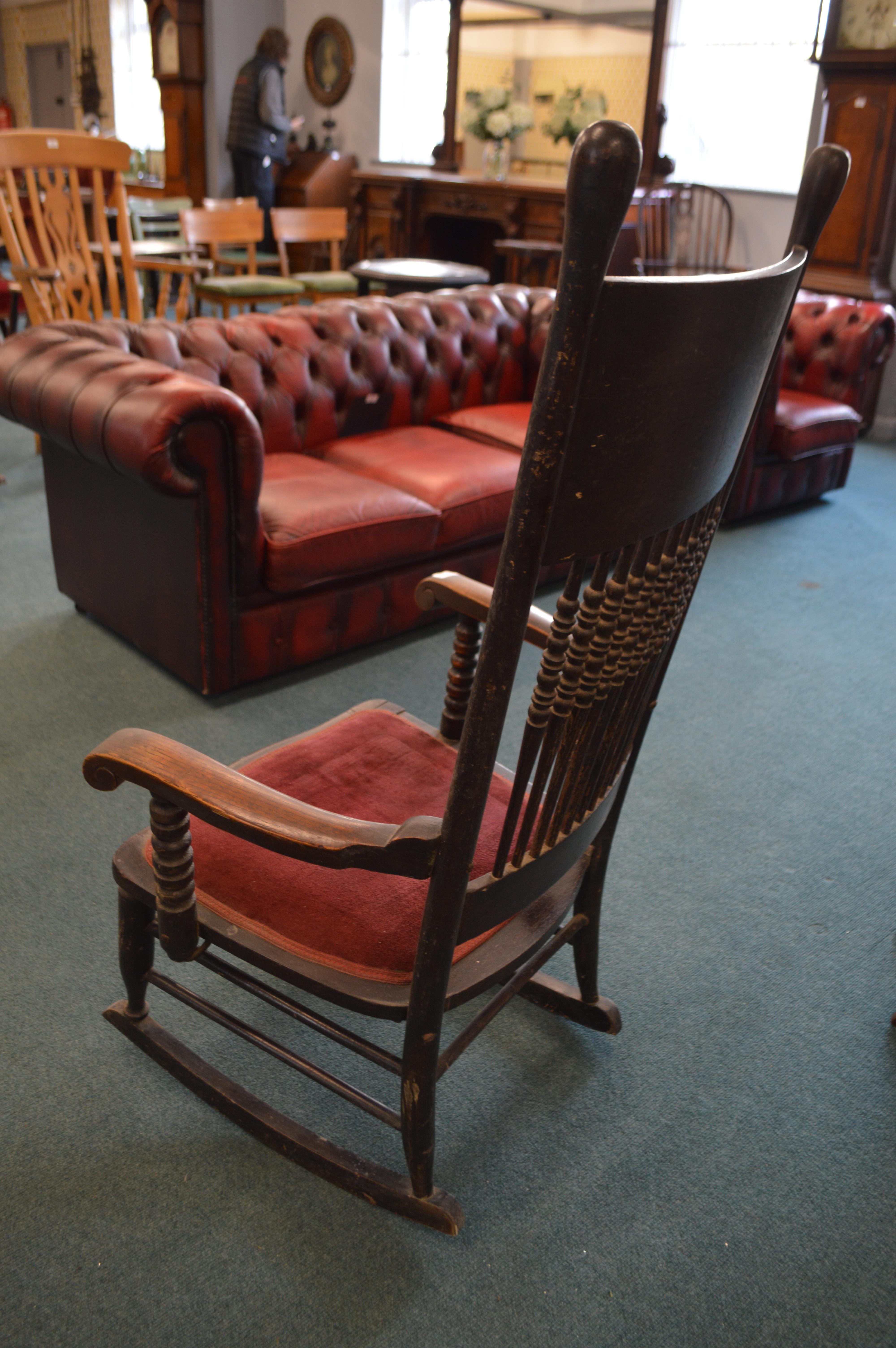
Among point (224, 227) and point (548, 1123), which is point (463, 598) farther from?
point (224, 227)

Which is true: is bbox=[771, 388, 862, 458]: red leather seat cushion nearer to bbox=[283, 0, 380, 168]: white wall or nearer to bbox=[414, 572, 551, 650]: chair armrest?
bbox=[414, 572, 551, 650]: chair armrest

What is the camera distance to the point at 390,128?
26.3ft

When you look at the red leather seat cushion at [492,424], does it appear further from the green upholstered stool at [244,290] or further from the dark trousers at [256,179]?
the dark trousers at [256,179]

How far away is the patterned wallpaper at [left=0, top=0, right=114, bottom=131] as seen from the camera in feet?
36.7

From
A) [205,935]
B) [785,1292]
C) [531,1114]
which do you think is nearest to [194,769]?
[205,935]

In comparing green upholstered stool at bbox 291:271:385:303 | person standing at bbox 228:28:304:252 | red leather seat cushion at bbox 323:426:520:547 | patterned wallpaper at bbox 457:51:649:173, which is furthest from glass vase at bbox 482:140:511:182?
red leather seat cushion at bbox 323:426:520:547

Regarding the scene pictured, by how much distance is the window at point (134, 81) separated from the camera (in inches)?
424

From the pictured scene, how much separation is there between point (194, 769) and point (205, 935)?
26 centimetres

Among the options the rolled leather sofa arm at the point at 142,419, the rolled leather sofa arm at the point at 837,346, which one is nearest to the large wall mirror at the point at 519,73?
the rolled leather sofa arm at the point at 837,346

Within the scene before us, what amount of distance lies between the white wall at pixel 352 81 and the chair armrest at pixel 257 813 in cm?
834

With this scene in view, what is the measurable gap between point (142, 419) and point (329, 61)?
7802 millimetres

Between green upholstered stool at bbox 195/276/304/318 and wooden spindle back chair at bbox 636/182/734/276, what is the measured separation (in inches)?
78.3

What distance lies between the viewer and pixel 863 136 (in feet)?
15.4

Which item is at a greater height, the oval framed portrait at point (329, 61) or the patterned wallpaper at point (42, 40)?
the patterned wallpaper at point (42, 40)
